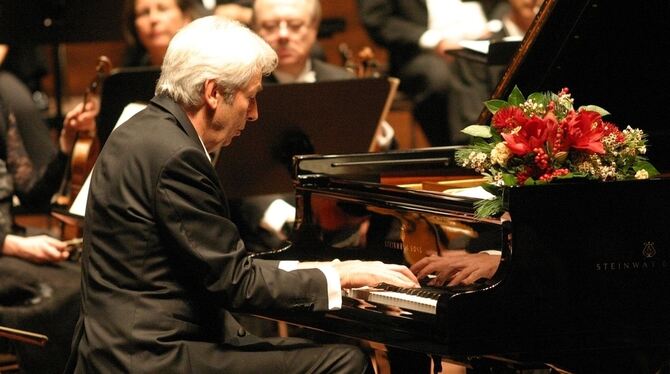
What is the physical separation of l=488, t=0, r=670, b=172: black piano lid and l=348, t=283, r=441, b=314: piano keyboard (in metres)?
0.69

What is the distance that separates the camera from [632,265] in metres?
2.90

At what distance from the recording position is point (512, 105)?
3016 millimetres

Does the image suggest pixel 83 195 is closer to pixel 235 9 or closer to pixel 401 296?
pixel 401 296

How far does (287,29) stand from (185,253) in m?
2.47

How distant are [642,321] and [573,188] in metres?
0.37

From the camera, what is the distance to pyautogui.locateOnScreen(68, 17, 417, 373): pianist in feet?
8.83

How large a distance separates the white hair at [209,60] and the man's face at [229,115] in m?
0.02

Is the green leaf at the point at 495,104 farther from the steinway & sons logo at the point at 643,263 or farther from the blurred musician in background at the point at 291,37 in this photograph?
the blurred musician in background at the point at 291,37

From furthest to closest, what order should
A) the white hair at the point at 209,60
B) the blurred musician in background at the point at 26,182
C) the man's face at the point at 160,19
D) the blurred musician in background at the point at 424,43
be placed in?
1. the blurred musician in background at the point at 424,43
2. the man's face at the point at 160,19
3. the blurred musician in background at the point at 26,182
4. the white hair at the point at 209,60

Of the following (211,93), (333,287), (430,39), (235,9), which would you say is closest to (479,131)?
(333,287)

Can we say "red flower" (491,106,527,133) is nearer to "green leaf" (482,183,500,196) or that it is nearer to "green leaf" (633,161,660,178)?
"green leaf" (482,183,500,196)

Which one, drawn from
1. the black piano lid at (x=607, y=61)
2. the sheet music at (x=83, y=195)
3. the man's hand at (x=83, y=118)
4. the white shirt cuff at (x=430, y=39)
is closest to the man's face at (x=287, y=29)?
the man's hand at (x=83, y=118)

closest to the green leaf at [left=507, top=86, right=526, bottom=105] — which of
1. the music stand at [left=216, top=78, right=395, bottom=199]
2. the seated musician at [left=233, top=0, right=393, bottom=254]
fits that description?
the music stand at [left=216, top=78, right=395, bottom=199]

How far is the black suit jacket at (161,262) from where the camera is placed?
2.68m
